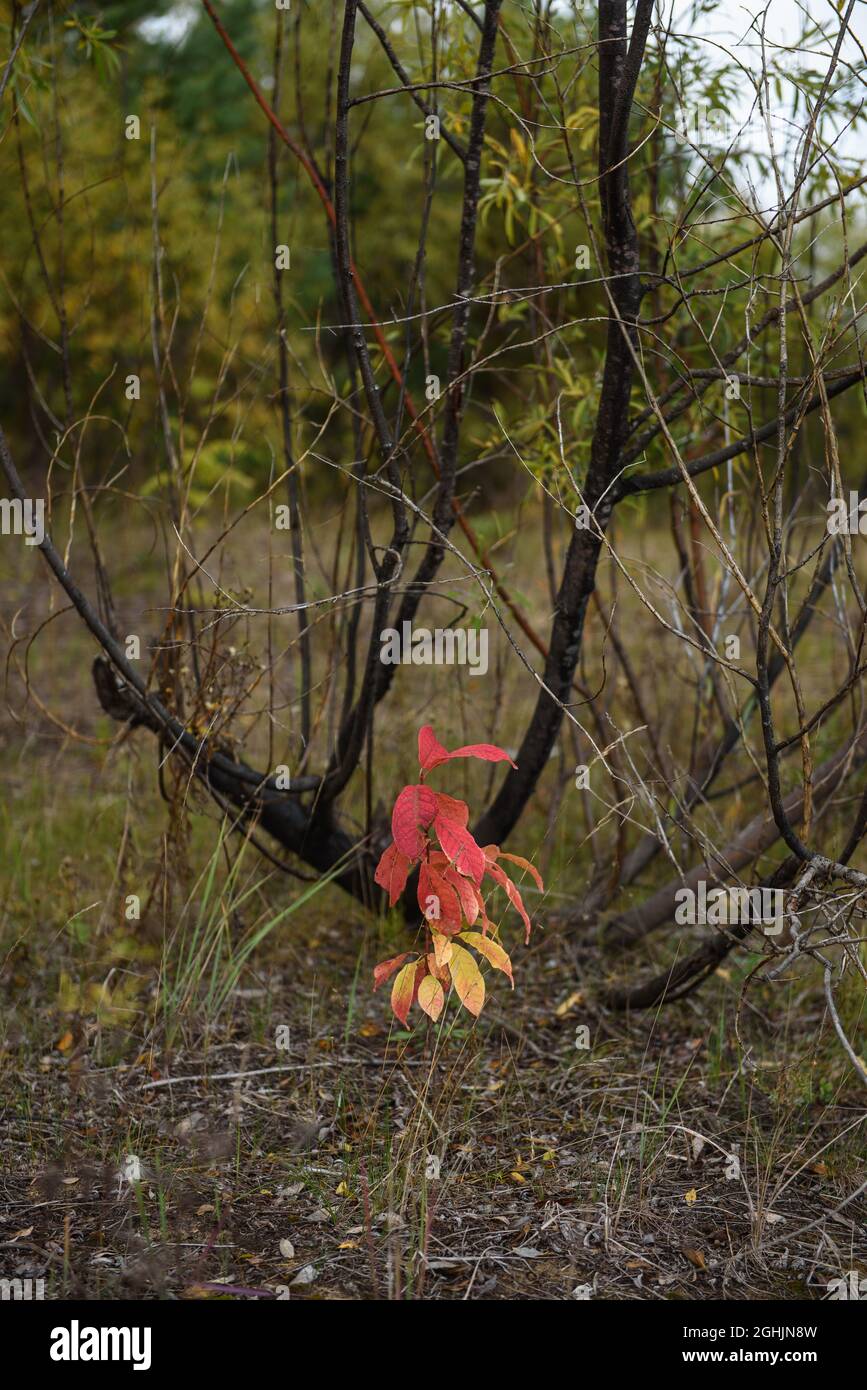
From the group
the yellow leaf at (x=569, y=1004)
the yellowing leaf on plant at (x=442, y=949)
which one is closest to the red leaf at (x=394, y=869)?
the yellowing leaf on plant at (x=442, y=949)

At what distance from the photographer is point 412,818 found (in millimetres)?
1995

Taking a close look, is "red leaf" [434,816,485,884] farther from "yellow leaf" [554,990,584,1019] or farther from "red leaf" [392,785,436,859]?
"yellow leaf" [554,990,584,1019]

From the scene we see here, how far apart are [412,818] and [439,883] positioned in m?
0.14

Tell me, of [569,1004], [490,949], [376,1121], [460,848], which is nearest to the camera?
[460,848]

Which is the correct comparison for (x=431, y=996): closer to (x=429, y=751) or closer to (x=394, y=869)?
(x=394, y=869)

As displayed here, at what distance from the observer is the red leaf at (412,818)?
1986 millimetres

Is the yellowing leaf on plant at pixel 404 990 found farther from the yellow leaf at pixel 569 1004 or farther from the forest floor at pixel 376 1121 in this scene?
the yellow leaf at pixel 569 1004

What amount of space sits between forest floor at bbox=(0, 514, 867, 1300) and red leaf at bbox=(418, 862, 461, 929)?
0.87 ft

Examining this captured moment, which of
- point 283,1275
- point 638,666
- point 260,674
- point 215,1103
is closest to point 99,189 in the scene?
point 638,666

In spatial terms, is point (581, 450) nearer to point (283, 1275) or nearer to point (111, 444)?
point (283, 1275)

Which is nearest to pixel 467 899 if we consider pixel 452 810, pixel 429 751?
pixel 452 810

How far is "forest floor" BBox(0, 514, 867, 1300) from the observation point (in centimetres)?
190
